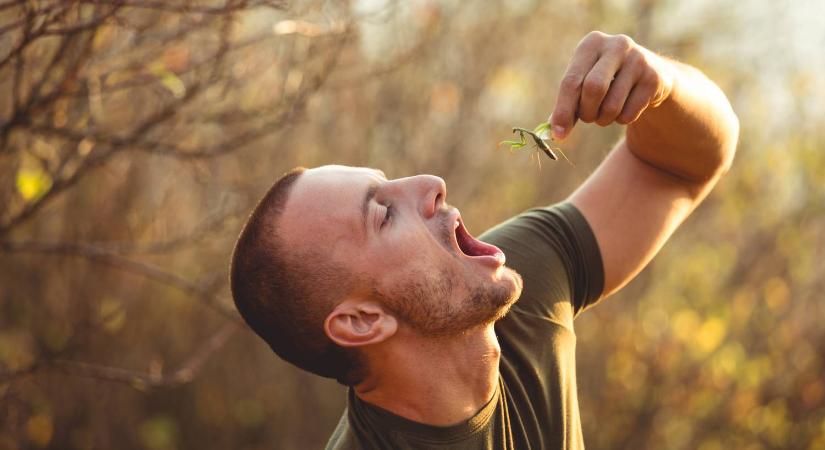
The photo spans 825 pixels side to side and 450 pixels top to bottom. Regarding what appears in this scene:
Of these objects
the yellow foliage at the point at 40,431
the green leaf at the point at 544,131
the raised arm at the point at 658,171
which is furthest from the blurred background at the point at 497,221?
the green leaf at the point at 544,131

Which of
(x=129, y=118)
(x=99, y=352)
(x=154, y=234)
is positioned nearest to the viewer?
(x=129, y=118)

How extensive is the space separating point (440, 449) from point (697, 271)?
5.54 meters

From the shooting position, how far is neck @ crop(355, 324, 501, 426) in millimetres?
2525

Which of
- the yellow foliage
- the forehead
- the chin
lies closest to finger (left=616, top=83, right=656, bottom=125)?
the chin

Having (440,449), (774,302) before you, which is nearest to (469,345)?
(440,449)

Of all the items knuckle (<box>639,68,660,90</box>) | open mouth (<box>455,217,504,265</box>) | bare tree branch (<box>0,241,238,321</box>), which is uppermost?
knuckle (<box>639,68,660,90</box>)

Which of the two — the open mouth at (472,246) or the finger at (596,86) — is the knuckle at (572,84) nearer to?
the finger at (596,86)

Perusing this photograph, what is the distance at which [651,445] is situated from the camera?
729cm

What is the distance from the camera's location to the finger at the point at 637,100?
2348mm

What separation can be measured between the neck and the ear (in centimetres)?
6

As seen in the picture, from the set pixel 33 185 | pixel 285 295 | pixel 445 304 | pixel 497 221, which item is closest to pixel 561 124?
pixel 445 304

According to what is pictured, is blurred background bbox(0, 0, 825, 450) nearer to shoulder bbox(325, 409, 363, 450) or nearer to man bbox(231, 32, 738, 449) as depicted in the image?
man bbox(231, 32, 738, 449)

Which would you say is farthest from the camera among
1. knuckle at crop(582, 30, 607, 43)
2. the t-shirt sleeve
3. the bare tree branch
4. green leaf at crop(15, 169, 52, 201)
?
the bare tree branch

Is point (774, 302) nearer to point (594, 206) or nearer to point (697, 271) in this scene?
point (697, 271)
